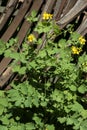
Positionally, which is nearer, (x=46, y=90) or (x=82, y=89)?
(x=82, y=89)

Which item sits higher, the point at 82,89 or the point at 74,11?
the point at 74,11

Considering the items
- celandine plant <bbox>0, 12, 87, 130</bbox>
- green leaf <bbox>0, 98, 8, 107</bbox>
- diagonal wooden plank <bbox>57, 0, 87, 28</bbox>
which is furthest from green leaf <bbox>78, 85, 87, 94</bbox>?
diagonal wooden plank <bbox>57, 0, 87, 28</bbox>

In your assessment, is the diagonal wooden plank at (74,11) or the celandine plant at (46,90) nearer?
the celandine plant at (46,90)

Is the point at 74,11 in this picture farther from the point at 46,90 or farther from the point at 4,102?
the point at 4,102

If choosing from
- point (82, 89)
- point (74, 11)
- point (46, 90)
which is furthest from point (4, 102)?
point (74, 11)

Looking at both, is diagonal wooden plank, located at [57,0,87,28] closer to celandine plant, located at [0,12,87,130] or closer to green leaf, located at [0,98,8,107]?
celandine plant, located at [0,12,87,130]

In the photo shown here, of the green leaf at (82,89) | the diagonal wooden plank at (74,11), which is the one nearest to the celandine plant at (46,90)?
the green leaf at (82,89)

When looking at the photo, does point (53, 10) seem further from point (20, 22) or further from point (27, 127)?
point (27, 127)

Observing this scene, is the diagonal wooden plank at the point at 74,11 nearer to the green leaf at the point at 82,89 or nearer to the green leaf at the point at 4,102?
the green leaf at the point at 82,89
